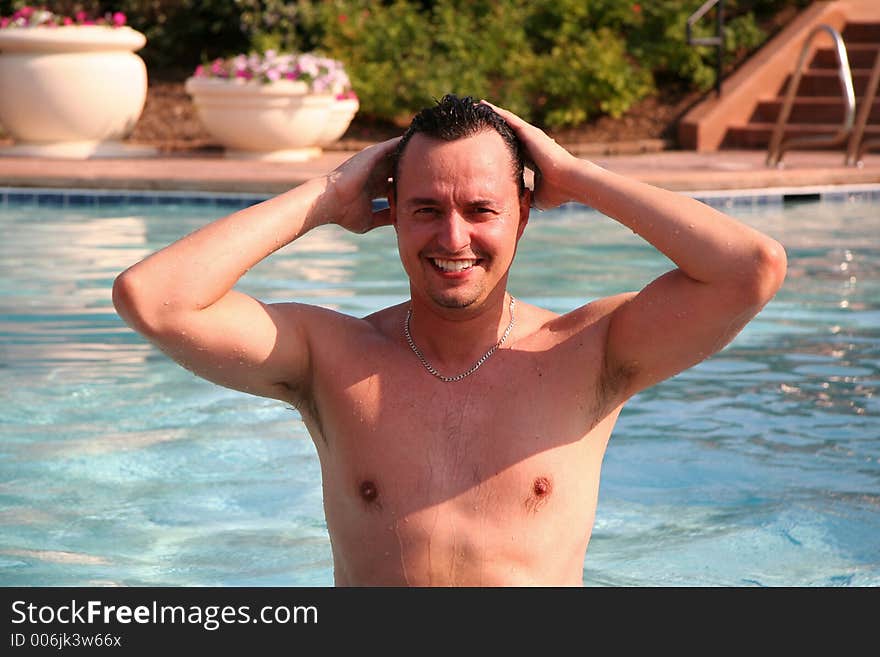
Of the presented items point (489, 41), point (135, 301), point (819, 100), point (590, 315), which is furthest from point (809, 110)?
point (135, 301)

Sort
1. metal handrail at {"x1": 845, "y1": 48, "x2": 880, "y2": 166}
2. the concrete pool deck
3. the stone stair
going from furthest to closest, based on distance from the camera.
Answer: the stone stair
metal handrail at {"x1": 845, "y1": 48, "x2": 880, "y2": 166}
the concrete pool deck

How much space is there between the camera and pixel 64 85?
14789 millimetres

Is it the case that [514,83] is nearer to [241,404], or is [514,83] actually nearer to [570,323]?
[241,404]

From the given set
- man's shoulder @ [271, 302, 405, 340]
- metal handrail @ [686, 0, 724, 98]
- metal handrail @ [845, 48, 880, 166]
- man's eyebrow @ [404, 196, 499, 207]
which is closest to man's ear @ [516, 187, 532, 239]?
man's eyebrow @ [404, 196, 499, 207]

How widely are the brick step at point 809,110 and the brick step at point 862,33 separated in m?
1.19

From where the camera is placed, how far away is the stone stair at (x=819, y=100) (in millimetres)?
16172

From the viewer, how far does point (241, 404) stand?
6746 mm

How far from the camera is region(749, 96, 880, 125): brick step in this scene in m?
16.3

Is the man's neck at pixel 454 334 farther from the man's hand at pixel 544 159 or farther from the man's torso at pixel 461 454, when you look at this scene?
the man's hand at pixel 544 159

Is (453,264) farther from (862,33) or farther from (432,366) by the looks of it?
(862,33)

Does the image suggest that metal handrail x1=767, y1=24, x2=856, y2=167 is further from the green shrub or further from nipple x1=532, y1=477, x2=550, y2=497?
nipple x1=532, y1=477, x2=550, y2=497

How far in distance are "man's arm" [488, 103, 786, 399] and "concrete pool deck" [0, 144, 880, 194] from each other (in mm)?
8688

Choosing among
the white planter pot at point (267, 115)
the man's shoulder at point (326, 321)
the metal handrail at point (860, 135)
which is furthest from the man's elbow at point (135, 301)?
the white planter pot at point (267, 115)

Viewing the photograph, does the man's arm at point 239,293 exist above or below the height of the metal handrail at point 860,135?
above
